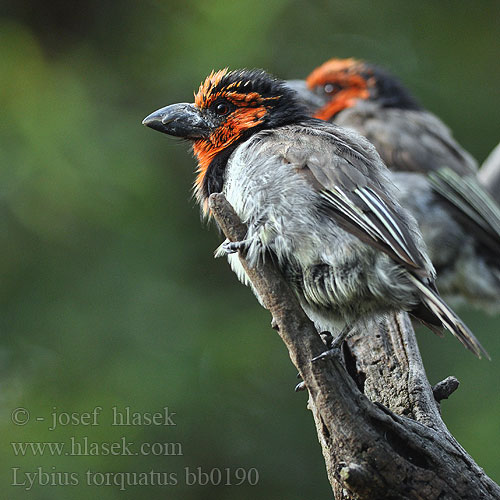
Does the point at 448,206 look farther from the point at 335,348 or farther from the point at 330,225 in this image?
the point at 335,348

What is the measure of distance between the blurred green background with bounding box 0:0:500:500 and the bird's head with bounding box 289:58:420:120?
Result: 2.05 feet

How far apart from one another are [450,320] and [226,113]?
5.76ft

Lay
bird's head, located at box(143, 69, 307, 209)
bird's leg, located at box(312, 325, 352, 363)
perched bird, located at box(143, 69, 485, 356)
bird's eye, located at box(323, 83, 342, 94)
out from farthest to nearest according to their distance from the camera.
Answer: bird's eye, located at box(323, 83, 342, 94) → bird's head, located at box(143, 69, 307, 209) → perched bird, located at box(143, 69, 485, 356) → bird's leg, located at box(312, 325, 352, 363)

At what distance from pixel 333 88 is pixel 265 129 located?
11.4 ft

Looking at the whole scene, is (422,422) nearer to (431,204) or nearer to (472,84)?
(431,204)

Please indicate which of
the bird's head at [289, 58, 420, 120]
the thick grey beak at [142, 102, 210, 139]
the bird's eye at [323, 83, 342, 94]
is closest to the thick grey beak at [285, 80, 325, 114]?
the bird's head at [289, 58, 420, 120]

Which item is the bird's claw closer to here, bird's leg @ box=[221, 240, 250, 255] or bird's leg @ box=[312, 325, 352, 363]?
bird's leg @ box=[221, 240, 250, 255]

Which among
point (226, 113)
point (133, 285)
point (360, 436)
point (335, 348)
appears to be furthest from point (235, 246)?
point (133, 285)

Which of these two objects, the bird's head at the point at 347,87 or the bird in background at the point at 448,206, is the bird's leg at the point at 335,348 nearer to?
the bird in background at the point at 448,206

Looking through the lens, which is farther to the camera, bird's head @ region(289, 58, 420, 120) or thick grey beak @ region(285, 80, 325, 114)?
bird's head @ region(289, 58, 420, 120)

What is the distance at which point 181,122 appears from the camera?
410 centimetres

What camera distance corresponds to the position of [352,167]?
347 centimetres

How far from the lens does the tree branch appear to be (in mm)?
2904

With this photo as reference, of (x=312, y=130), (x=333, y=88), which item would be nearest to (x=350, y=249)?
(x=312, y=130)
